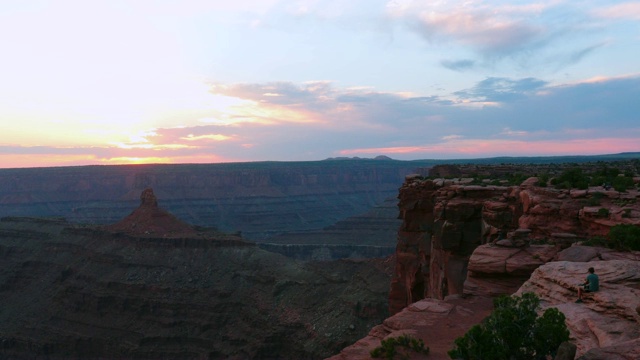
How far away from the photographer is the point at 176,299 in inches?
2564

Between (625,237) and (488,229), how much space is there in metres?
8.37

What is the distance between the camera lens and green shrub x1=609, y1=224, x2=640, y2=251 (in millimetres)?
19416

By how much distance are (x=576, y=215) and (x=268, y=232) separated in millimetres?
125018

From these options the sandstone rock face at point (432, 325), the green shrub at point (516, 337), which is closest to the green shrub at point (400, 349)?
the sandstone rock face at point (432, 325)

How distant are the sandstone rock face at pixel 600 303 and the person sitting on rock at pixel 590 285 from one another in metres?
0.15

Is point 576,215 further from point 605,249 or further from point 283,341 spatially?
point 283,341

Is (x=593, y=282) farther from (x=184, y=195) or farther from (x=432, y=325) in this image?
(x=184, y=195)

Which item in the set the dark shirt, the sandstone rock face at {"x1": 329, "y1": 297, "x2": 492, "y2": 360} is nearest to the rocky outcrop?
the sandstone rock face at {"x1": 329, "y1": 297, "x2": 492, "y2": 360}

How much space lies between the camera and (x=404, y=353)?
15.9 meters

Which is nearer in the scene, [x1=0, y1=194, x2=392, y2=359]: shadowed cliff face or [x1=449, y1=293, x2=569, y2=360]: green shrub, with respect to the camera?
[x1=449, y1=293, x2=569, y2=360]: green shrub

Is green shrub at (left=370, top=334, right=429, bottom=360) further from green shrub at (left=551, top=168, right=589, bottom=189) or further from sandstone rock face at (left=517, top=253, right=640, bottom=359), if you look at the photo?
green shrub at (left=551, top=168, right=589, bottom=189)

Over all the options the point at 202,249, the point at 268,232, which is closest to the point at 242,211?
the point at 268,232

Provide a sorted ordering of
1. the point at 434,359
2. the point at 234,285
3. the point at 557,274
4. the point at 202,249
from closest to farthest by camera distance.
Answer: the point at 434,359, the point at 557,274, the point at 234,285, the point at 202,249

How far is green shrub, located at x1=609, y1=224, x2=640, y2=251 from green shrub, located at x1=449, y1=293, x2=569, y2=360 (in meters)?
8.87
